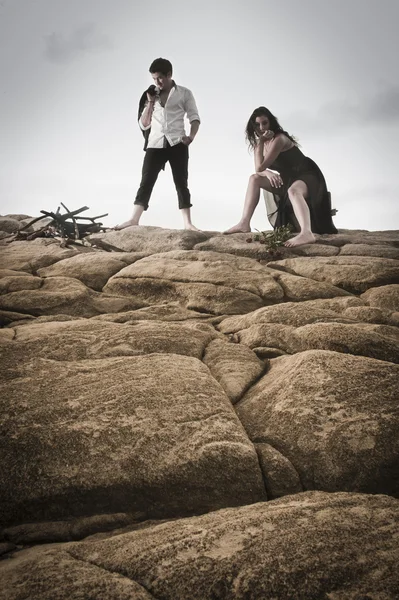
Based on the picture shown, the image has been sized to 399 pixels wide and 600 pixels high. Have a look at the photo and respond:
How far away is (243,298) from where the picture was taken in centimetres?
745

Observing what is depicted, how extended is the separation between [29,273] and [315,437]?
759 centimetres

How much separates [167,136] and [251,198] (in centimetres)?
329

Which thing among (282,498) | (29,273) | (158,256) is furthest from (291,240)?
(282,498)

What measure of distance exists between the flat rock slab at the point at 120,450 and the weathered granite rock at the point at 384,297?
4217mm

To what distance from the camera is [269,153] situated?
A: 36.2ft

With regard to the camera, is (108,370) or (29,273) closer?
(108,370)

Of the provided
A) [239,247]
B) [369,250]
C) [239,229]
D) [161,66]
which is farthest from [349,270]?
[161,66]

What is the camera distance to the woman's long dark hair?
11.1 meters

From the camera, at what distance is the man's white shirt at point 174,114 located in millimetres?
12266

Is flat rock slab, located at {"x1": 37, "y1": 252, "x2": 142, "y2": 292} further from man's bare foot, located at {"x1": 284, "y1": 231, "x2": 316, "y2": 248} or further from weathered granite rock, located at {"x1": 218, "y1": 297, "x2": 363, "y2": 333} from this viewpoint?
man's bare foot, located at {"x1": 284, "y1": 231, "x2": 316, "y2": 248}

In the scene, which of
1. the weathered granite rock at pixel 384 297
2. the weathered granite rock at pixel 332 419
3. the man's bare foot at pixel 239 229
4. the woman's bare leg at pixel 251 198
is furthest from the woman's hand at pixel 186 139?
the weathered granite rock at pixel 332 419

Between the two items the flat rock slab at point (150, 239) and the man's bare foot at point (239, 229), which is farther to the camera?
the man's bare foot at point (239, 229)

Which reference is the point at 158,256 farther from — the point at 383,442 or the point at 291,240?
the point at 383,442

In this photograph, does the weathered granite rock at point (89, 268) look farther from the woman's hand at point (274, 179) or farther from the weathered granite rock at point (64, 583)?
the weathered granite rock at point (64, 583)
